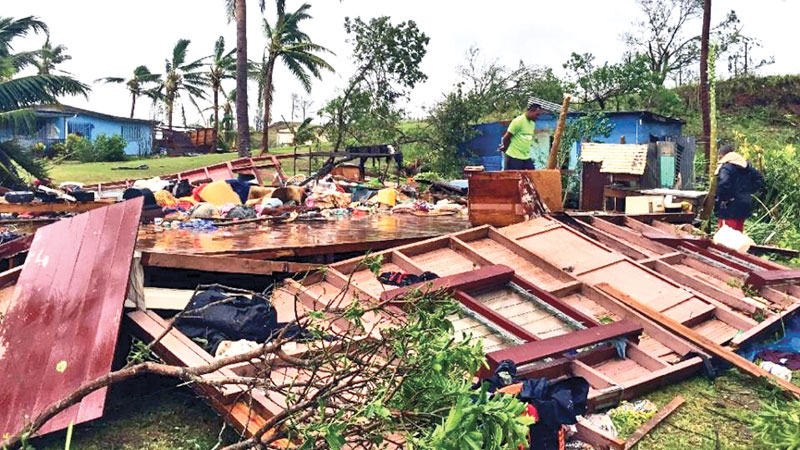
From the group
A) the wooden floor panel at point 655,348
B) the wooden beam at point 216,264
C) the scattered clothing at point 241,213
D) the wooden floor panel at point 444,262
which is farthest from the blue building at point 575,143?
the wooden beam at point 216,264

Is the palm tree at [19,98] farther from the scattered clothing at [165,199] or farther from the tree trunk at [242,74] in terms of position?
the tree trunk at [242,74]

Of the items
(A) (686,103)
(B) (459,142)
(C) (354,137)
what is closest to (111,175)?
(C) (354,137)

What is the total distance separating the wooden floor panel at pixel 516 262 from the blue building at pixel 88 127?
2485 cm

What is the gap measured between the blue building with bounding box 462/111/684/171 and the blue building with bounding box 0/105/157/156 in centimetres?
1756

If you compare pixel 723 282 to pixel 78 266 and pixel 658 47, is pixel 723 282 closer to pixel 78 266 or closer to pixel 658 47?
pixel 78 266

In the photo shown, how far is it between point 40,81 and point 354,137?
1022 cm

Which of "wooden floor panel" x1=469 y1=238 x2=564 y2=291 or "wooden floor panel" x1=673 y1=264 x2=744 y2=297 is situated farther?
"wooden floor panel" x1=673 y1=264 x2=744 y2=297

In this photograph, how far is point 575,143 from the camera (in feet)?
53.5

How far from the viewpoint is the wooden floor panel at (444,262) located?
20.3 ft

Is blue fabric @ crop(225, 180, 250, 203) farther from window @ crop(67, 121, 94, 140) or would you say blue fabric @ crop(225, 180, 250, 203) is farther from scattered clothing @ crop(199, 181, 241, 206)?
A: window @ crop(67, 121, 94, 140)

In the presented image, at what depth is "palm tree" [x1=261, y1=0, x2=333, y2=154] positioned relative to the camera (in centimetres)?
2330

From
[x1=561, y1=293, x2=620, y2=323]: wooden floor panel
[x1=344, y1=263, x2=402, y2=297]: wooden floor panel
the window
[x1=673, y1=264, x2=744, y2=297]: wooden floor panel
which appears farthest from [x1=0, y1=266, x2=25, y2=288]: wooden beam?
the window

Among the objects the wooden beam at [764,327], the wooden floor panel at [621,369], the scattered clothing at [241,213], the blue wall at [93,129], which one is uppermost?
the blue wall at [93,129]

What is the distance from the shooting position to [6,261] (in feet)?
19.3
